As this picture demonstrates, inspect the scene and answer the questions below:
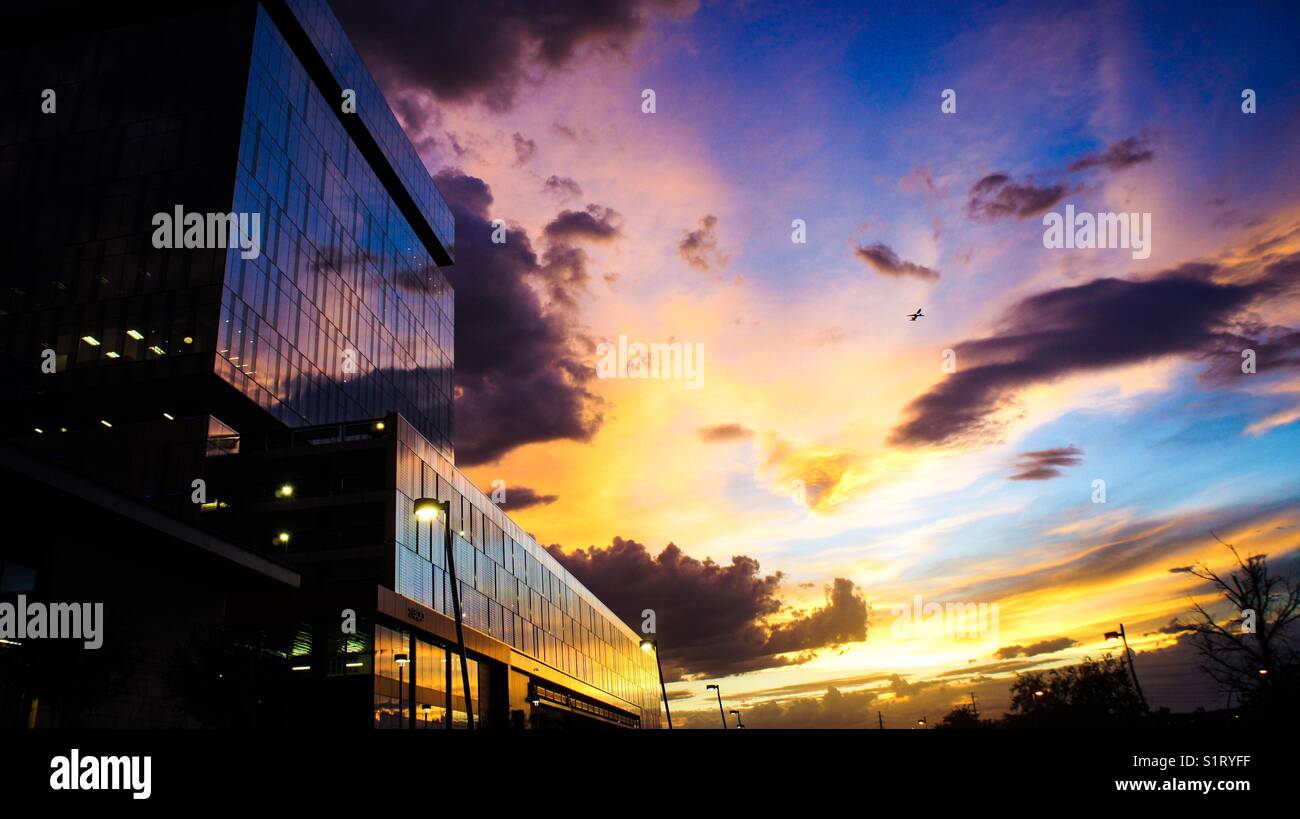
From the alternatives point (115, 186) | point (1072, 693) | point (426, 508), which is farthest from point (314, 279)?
point (1072, 693)

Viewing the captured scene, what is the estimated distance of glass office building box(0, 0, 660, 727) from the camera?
166 ft

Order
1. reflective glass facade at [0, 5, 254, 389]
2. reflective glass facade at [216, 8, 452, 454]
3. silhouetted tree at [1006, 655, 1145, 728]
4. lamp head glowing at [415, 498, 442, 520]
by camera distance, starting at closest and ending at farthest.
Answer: lamp head glowing at [415, 498, 442, 520], reflective glass facade at [0, 5, 254, 389], reflective glass facade at [216, 8, 452, 454], silhouetted tree at [1006, 655, 1145, 728]

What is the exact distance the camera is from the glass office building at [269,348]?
50594mm

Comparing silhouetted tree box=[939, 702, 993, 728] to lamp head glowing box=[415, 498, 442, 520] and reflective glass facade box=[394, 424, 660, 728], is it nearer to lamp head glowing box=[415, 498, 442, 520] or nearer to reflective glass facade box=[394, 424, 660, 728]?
reflective glass facade box=[394, 424, 660, 728]

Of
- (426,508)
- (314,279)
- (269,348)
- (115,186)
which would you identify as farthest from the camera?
(314,279)

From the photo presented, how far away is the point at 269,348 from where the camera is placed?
71.0m

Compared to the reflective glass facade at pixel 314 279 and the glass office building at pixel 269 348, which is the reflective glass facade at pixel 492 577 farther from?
the reflective glass facade at pixel 314 279

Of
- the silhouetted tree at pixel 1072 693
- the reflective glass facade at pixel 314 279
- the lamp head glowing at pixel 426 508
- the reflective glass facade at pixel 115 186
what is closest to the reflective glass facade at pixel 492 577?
the reflective glass facade at pixel 314 279

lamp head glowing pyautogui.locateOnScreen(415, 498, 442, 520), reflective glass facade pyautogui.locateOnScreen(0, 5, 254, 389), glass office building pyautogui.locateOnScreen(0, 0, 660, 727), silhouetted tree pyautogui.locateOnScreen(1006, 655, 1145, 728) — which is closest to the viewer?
lamp head glowing pyautogui.locateOnScreen(415, 498, 442, 520)

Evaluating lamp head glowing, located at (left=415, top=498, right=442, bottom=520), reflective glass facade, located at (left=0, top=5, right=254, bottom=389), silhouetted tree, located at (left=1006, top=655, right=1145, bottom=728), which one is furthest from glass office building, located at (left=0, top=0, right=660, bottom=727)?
silhouetted tree, located at (left=1006, top=655, right=1145, bottom=728)

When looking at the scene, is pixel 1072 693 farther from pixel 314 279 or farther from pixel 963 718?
pixel 314 279
